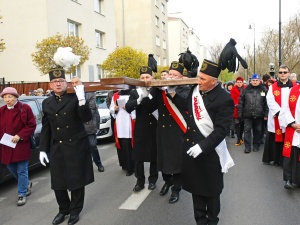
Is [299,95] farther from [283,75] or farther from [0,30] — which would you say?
[0,30]

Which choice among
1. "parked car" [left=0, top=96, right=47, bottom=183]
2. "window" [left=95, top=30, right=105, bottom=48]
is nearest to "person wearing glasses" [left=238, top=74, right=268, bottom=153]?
"parked car" [left=0, top=96, right=47, bottom=183]

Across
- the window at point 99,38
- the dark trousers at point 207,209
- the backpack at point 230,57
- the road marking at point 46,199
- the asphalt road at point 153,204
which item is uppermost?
the window at point 99,38

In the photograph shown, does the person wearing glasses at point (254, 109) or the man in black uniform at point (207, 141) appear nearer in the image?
the man in black uniform at point (207, 141)

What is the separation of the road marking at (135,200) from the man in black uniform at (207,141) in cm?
153

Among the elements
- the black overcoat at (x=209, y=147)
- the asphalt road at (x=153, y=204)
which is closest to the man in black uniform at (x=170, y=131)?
the asphalt road at (x=153, y=204)

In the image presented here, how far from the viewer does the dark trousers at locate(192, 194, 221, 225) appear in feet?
11.8

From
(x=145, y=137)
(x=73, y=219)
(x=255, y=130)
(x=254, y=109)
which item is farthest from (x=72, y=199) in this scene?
(x=255, y=130)

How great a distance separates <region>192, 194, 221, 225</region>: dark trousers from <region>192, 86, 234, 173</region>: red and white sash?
14.3 inches

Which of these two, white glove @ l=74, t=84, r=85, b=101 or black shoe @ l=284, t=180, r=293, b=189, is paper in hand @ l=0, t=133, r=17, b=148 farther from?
black shoe @ l=284, t=180, r=293, b=189

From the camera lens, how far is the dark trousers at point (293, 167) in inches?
212

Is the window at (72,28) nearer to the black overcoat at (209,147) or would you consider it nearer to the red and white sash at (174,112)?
the red and white sash at (174,112)

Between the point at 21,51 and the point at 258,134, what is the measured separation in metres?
15.4

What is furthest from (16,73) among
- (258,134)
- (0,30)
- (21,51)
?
(258,134)

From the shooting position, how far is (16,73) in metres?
19.8
